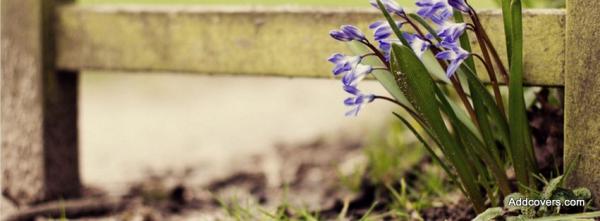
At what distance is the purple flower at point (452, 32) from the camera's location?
5.43 ft

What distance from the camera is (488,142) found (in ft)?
6.08

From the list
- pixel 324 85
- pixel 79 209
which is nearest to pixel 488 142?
pixel 79 209

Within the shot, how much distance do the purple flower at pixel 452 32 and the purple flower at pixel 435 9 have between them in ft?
0.13

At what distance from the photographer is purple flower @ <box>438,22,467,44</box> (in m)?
1.66

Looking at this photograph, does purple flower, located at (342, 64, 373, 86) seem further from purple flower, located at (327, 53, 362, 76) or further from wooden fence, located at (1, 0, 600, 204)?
wooden fence, located at (1, 0, 600, 204)

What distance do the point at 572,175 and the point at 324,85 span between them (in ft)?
11.1

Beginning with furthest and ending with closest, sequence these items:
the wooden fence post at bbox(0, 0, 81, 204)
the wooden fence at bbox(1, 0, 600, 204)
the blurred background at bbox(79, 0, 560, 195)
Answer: the blurred background at bbox(79, 0, 560, 195), the wooden fence post at bbox(0, 0, 81, 204), the wooden fence at bbox(1, 0, 600, 204)

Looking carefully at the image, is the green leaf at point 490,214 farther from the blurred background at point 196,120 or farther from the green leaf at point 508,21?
the blurred background at point 196,120

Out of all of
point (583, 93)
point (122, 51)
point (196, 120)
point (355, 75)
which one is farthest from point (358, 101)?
point (196, 120)

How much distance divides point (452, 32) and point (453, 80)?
166 mm

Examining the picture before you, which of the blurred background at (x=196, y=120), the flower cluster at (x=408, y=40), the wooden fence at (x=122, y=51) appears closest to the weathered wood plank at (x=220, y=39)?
the wooden fence at (x=122, y=51)

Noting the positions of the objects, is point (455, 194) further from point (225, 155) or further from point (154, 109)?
point (154, 109)

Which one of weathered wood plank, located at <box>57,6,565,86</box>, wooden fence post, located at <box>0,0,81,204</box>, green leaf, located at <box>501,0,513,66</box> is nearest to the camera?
green leaf, located at <box>501,0,513,66</box>

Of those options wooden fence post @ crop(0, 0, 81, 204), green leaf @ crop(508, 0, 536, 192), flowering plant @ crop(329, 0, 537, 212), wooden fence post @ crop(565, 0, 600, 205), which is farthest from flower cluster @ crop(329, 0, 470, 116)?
wooden fence post @ crop(0, 0, 81, 204)
